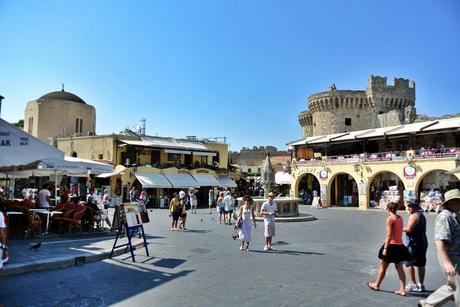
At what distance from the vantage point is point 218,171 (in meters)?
38.9

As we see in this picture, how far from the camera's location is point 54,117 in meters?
42.3

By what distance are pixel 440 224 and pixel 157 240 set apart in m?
9.06

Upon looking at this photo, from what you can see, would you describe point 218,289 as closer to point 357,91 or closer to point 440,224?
point 440,224

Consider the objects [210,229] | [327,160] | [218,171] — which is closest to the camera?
[210,229]

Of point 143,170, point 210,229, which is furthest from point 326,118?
point 210,229

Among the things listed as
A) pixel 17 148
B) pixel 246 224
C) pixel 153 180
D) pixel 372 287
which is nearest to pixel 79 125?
pixel 153 180

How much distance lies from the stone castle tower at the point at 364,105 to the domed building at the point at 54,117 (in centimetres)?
2951

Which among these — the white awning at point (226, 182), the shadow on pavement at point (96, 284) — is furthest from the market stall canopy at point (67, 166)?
the white awning at point (226, 182)

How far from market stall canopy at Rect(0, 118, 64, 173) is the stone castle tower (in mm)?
41678

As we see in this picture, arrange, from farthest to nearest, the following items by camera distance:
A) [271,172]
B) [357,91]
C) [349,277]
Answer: [357,91], [271,172], [349,277]

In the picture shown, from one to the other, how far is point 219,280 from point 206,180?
2956 cm

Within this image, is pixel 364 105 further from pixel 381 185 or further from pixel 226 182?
pixel 226 182

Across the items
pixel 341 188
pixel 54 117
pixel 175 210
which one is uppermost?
pixel 54 117

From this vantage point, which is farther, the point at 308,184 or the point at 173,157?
the point at 308,184
